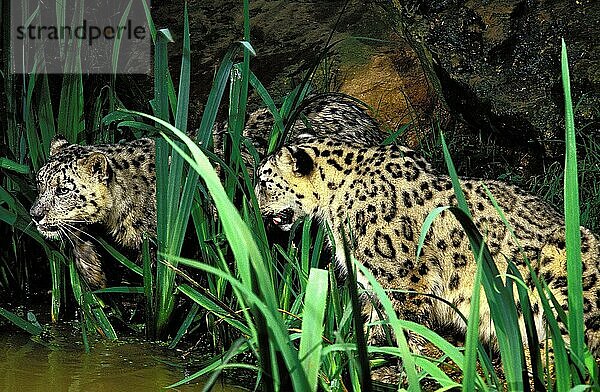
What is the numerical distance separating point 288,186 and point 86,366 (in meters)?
1.54

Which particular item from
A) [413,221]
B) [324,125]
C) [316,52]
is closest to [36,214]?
[324,125]

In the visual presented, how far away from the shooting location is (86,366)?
511 centimetres

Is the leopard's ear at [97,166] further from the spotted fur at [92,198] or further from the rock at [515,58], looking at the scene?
the rock at [515,58]

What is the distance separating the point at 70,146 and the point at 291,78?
237 centimetres

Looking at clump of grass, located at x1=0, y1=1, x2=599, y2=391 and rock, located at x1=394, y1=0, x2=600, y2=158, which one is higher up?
rock, located at x1=394, y1=0, x2=600, y2=158

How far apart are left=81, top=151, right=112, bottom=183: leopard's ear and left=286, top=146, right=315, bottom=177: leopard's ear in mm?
1318

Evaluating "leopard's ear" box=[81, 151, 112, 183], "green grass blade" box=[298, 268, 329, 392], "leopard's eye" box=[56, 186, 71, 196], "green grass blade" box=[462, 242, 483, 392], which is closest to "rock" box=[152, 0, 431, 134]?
"leopard's ear" box=[81, 151, 112, 183]

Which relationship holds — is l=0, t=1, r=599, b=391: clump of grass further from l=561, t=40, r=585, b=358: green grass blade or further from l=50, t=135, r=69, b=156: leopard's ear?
l=50, t=135, r=69, b=156: leopard's ear

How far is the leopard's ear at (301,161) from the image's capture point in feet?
18.6

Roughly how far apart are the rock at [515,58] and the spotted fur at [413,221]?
2216 mm

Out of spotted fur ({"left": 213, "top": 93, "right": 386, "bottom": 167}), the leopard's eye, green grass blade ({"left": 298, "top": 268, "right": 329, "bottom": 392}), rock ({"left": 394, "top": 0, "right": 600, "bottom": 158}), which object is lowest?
green grass blade ({"left": 298, "top": 268, "right": 329, "bottom": 392})

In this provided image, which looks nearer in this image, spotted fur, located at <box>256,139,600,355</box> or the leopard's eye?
spotted fur, located at <box>256,139,600,355</box>

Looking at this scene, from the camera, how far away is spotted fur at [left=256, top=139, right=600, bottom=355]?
530 centimetres

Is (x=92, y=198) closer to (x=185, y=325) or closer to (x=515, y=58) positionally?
(x=185, y=325)
